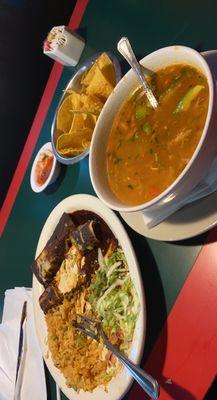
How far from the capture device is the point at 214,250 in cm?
144

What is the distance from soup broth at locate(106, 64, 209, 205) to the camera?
1.28m

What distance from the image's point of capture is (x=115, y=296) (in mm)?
1702

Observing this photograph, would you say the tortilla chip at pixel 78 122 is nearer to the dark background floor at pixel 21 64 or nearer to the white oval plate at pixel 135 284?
the white oval plate at pixel 135 284

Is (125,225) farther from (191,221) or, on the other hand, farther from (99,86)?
(99,86)

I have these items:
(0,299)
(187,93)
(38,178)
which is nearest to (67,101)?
(38,178)

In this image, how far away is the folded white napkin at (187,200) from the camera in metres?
1.25

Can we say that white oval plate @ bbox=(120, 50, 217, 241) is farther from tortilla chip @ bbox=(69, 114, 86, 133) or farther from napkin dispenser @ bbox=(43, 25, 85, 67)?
napkin dispenser @ bbox=(43, 25, 85, 67)

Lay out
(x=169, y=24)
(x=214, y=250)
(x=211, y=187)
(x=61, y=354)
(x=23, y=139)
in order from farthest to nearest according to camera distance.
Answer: (x=23, y=139) < (x=61, y=354) < (x=169, y=24) < (x=214, y=250) < (x=211, y=187)

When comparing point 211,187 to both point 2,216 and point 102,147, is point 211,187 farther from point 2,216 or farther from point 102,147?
point 2,216

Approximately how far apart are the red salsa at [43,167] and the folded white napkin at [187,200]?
1.20m

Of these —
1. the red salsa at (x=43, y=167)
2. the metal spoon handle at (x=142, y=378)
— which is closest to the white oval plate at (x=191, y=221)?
the metal spoon handle at (x=142, y=378)

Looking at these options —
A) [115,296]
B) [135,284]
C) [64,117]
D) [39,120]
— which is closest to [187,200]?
[135,284]

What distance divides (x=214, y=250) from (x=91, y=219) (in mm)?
643

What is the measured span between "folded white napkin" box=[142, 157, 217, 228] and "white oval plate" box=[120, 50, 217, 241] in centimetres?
3
